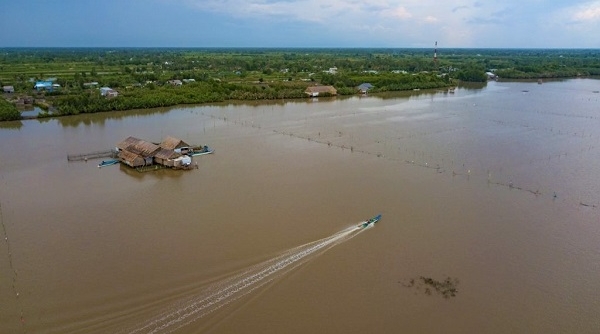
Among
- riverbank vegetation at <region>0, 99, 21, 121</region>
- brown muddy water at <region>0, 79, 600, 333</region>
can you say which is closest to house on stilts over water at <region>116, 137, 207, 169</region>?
brown muddy water at <region>0, 79, 600, 333</region>

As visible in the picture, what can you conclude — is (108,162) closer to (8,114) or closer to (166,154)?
(166,154)

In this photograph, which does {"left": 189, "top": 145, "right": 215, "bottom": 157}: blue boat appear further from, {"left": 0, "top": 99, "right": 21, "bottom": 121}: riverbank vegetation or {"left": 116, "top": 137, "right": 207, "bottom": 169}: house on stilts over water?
{"left": 0, "top": 99, "right": 21, "bottom": 121}: riverbank vegetation

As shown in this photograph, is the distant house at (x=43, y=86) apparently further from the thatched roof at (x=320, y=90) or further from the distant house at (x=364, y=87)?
the distant house at (x=364, y=87)

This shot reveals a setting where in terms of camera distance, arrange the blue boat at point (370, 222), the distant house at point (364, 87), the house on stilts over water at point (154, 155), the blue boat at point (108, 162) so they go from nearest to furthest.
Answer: the blue boat at point (370, 222) → the house on stilts over water at point (154, 155) → the blue boat at point (108, 162) → the distant house at point (364, 87)

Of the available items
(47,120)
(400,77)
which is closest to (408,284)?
(47,120)

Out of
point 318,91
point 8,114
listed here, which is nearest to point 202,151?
point 8,114

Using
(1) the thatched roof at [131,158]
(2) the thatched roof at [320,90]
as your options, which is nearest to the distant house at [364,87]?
(2) the thatched roof at [320,90]
